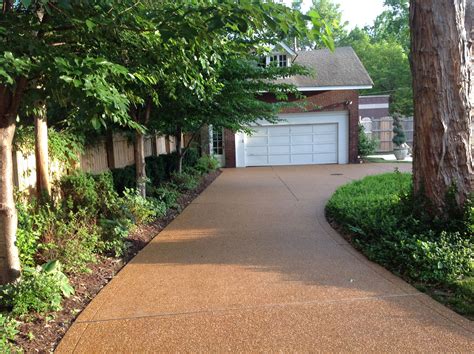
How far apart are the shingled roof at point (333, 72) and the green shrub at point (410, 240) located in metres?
13.1

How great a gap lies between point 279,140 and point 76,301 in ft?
56.7

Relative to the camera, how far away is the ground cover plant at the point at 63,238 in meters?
3.99

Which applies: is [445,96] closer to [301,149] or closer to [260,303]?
[260,303]

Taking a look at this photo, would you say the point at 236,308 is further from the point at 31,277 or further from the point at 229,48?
the point at 229,48

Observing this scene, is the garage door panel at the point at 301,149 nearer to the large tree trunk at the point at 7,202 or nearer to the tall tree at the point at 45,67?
the tall tree at the point at 45,67

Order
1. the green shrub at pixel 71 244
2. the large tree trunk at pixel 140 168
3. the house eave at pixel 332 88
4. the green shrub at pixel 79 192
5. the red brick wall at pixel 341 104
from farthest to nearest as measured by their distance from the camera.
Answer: the red brick wall at pixel 341 104, the house eave at pixel 332 88, the large tree trunk at pixel 140 168, the green shrub at pixel 79 192, the green shrub at pixel 71 244

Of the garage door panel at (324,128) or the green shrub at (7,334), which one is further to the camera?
the garage door panel at (324,128)

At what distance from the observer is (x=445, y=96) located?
18.9 feet

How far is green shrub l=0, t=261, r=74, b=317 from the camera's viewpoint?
3943 mm

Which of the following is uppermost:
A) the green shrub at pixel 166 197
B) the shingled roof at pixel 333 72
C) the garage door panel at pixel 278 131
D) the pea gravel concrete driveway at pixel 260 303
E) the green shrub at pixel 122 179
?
the shingled roof at pixel 333 72

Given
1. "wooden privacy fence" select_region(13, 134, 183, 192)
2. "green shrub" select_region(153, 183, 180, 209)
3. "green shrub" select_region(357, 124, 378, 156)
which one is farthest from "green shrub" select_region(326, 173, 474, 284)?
"green shrub" select_region(357, 124, 378, 156)

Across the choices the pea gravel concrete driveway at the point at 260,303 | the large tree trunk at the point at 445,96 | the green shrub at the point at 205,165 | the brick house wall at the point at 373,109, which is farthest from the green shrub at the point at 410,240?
the brick house wall at the point at 373,109

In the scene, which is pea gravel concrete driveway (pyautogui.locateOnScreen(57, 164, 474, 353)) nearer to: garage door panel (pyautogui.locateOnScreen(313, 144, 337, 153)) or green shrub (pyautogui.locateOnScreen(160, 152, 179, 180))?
green shrub (pyautogui.locateOnScreen(160, 152, 179, 180))

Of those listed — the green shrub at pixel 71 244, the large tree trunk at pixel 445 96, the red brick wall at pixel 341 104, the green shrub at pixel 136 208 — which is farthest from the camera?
A: the red brick wall at pixel 341 104
